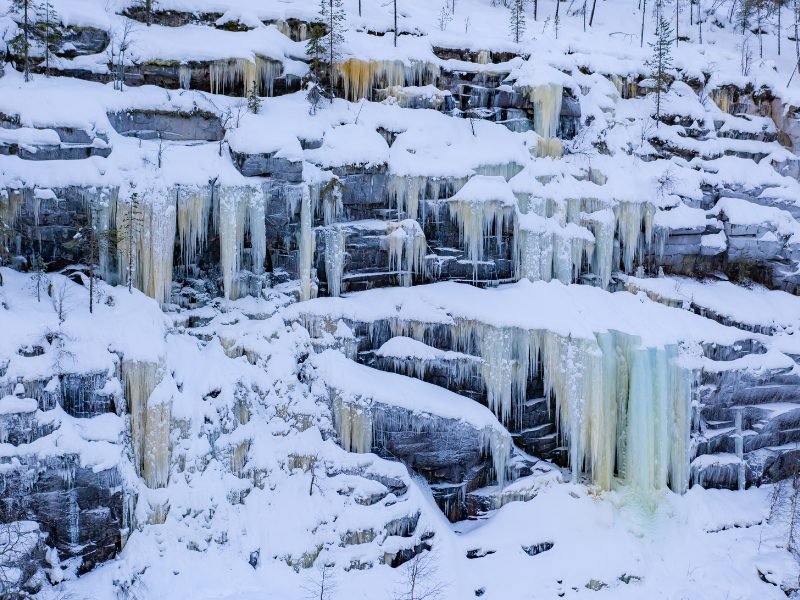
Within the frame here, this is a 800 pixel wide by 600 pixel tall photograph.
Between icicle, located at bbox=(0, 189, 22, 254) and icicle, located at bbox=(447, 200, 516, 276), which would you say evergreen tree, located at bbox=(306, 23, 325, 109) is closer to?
icicle, located at bbox=(447, 200, 516, 276)

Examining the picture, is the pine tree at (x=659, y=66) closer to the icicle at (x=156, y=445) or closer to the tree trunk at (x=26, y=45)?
the icicle at (x=156, y=445)

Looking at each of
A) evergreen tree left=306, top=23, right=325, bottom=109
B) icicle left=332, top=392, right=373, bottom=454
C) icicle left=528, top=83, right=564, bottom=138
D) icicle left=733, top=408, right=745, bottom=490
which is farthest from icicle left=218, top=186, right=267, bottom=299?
icicle left=733, top=408, right=745, bottom=490

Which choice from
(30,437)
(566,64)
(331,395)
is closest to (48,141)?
(30,437)

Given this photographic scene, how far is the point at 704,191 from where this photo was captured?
2414 cm

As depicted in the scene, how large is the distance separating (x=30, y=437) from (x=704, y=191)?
22130 millimetres

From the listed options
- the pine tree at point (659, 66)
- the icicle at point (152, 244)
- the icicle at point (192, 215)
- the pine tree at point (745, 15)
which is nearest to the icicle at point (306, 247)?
the icicle at point (192, 215)

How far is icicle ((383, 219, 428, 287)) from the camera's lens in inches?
805

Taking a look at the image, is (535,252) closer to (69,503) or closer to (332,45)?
(332,45)

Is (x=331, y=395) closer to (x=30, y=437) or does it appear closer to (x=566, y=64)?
(x=30, y=437)

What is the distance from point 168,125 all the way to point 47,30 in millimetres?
4893

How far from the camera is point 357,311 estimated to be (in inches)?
746

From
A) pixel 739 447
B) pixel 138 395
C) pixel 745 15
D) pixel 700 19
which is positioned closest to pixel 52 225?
pixel 138 395

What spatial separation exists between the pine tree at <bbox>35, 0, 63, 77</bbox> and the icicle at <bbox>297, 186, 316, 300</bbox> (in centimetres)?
889

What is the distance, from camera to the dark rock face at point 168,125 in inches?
784
